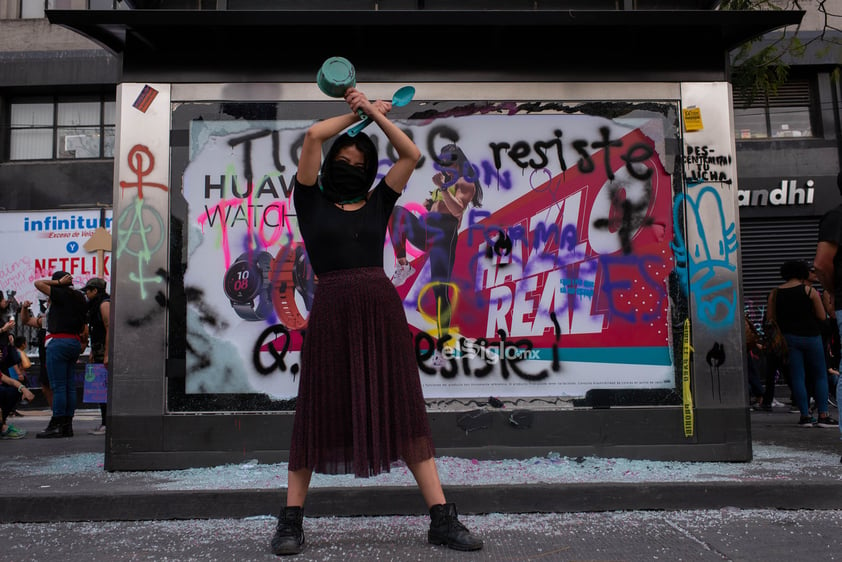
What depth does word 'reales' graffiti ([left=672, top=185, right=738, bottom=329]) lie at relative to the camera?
5242mm

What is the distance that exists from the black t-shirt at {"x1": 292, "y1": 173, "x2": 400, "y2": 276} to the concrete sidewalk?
149 cm

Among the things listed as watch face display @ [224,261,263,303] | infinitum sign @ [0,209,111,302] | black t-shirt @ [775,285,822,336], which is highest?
infinitum sign @ [0,209,111,302]

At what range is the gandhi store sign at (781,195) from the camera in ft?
44.6

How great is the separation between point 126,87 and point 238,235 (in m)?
1.39

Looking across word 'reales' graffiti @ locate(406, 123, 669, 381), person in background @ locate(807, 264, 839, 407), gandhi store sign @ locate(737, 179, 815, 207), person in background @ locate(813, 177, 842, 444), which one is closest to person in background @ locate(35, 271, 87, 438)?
word 'reales' graffiti @ locate(406, 123, 669, 381)

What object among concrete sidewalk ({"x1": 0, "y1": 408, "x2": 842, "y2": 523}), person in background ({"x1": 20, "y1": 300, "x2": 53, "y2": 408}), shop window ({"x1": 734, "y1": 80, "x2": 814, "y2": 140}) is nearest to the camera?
concrete sidewalk ({"x1": 0, "y1": 408, "x2": 842, "y2": 523})

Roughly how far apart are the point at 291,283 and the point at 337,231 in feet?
7.07

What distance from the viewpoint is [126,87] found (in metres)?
5.24

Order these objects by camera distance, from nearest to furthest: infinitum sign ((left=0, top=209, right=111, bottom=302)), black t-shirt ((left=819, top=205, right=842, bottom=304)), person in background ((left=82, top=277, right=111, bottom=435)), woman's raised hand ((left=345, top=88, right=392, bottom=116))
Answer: woman's raised hand ((left=345, top=88, right=392, bottom=116)), black t-shirt ((left=819, top=205, right=842, bottom=304)), person in background ((left=82, top=277, right=111, bottom=435)), infinitum sign ((left=0, top=209, right=111, bottom=302))

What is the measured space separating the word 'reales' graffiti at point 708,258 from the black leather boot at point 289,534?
3.45 meters

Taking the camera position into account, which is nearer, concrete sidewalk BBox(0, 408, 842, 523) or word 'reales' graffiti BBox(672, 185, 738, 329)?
concrete sidewalk BBox(0, 408, 842, 523)

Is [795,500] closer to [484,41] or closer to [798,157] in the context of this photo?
[484,41]

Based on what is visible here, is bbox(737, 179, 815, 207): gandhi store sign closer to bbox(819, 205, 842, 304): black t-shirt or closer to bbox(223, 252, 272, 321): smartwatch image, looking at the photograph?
bbox(819, 205, 842, 304): black t-shirt

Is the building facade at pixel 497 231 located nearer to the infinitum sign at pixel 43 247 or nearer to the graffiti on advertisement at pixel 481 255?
the graffiti on advertisement at pixel 481 255
